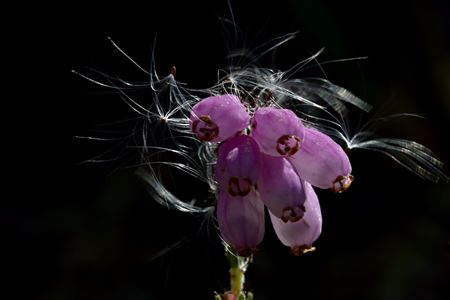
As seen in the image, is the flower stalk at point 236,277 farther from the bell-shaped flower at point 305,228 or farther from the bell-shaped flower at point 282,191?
the bell-shaped flower at point 282,191

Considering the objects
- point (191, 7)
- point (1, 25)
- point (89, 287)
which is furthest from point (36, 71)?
point (89, 287)

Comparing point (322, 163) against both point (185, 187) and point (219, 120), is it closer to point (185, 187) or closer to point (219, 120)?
point (219, 120)

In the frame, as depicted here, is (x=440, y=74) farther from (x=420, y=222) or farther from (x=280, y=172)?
(x=280, y=172)

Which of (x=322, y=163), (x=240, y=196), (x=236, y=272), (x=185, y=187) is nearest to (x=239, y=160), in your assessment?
(x=240, y=196)

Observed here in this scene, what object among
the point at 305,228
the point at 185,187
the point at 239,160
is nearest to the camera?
the point at 239,160

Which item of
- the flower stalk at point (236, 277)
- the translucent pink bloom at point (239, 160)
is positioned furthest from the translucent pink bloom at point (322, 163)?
the flower stalk at point (236, 277)

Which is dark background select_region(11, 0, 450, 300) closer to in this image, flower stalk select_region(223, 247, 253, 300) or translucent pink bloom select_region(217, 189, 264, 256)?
flower stalk select_region(223, 247, 253, 300)

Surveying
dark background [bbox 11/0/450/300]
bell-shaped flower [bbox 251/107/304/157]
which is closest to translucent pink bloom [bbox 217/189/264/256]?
bell-shaped flower [bbox 251/107/304/157]
